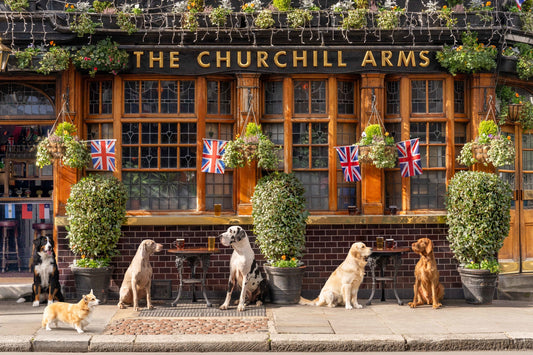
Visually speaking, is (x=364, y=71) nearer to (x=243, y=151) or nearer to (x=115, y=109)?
(x=243, y=151)

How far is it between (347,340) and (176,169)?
16.7 ft

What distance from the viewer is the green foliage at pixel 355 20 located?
12758 millimetres

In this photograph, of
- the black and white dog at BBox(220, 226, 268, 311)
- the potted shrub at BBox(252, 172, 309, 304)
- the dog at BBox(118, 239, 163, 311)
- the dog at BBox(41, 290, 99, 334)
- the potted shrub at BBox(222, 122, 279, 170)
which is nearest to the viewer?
the dog at BBox(41, 290, 99, 334)

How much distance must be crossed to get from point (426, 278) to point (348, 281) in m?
1.29

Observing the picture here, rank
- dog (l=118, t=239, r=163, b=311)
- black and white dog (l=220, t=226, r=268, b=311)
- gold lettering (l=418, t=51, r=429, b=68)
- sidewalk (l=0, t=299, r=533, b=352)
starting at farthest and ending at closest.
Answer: gold lettering (l=418, t=51, r=429, b=68) < black and white dog (l=220, t=226, r=268, b=311) < dog (l=118, t=239, r=163, b=311) < sidewalk (l=0, t=299, r=533, b=352)

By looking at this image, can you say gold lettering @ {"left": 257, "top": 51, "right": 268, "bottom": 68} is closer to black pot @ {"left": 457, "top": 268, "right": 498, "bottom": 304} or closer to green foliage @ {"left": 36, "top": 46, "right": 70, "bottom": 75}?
green foliage @ {"left": 36, "top": 46, "right": 70, "bottom": 75}

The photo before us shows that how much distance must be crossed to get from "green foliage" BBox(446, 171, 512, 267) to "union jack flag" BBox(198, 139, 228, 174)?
409 centimetres

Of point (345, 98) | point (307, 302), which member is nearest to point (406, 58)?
point (345, 98)

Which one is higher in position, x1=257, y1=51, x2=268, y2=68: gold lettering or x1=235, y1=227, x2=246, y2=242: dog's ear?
x1=257, y1=51, x2=268, y2=68: gold lettering

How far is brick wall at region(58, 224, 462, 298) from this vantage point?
12781 mm

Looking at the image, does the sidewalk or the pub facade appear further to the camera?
the pub facade

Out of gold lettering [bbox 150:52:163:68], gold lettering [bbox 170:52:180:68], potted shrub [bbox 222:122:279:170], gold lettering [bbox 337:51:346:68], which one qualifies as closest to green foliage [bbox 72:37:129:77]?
gold lettering [bbox 150:52:163:68]

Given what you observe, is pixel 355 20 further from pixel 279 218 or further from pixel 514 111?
pixel 279 218

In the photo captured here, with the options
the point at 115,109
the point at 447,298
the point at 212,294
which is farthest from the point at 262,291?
the point at 115,109
